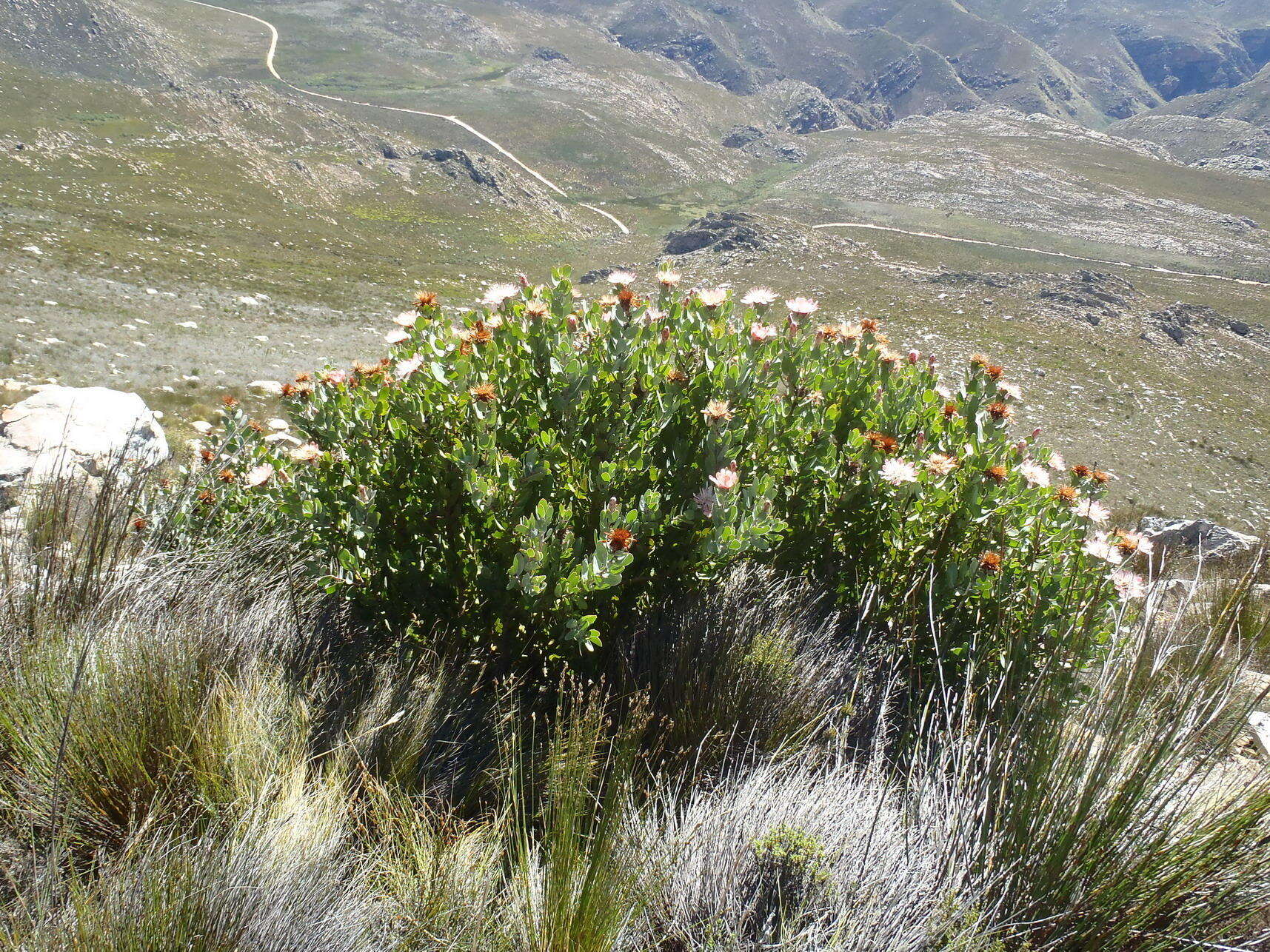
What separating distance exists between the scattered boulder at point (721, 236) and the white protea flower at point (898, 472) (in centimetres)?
3218

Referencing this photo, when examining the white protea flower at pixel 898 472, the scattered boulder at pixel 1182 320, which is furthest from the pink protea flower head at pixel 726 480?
the scattered boulder at pixel 1182 320

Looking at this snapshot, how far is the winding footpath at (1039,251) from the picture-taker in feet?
140

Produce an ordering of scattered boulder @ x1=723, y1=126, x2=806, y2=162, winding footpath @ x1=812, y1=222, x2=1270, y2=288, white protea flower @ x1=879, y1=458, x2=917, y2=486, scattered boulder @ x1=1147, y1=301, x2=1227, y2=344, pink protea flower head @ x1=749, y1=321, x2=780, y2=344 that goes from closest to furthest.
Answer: white protea flower @ x1=879, y1=458, x2=917, y2=486, pink protea flower head @ x1=749, y1=321, x2=780, y2=344, scattered boulder @ x1=1147, y1=301, x2=1227, y2=344, winding footpath @ x1=812, y1=222, x2=1270, y2=288, scattered boulder @ x1=723, y1=126, x2=806, y2=162

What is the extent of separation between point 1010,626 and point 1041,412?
1660 cm

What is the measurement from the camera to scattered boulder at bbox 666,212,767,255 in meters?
33.5

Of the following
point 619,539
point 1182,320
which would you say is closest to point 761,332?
point 619,539

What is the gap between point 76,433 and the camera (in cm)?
597

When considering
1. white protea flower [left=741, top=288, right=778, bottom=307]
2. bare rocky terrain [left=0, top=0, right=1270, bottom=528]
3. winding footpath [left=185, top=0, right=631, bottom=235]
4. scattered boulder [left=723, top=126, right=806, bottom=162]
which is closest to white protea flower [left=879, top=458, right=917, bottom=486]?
white protea flower [left=741, top=288, right=778, bottom=307]

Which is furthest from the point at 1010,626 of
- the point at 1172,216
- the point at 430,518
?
the point at 1172,216

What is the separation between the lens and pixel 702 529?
2.50 m

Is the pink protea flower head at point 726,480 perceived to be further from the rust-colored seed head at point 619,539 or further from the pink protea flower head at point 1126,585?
the pink protea flower head at point 1126,585

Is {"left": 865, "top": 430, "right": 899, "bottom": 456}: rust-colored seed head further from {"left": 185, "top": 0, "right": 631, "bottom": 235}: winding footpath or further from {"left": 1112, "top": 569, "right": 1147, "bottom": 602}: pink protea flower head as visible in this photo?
{"left": 185, "top": 0, "right": 631, "bottom": 235}: winding footpath

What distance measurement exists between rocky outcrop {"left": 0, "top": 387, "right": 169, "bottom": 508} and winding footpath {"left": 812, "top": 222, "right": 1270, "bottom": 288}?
41431 millimetres

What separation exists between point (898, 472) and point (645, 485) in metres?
0.98
